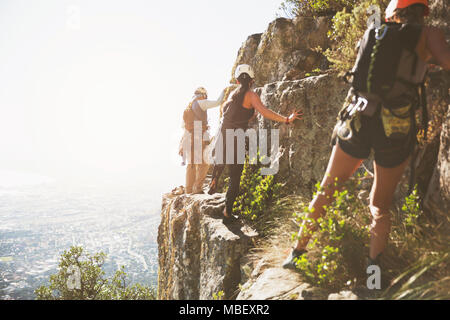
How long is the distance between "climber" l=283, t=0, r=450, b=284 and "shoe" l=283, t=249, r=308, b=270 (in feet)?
1.86

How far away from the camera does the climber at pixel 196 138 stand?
6.80 meters

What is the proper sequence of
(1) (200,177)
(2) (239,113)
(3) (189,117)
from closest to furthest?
(2) (239,113) < (3) (189,117) < (1) (200,177)

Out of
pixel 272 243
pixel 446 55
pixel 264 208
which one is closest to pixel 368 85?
pixel 446 55

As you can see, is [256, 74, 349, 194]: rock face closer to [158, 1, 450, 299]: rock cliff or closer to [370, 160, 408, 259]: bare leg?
[158, 1, 450, 299]: rock cliff

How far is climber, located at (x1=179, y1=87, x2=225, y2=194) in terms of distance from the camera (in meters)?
6.80

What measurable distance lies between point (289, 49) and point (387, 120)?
6056mm

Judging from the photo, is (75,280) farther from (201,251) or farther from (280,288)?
(280,288)

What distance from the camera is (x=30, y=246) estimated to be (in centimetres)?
18975

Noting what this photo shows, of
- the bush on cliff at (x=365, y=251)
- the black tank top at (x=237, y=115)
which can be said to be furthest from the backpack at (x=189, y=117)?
the bush on cliff at (x=365, y=251)

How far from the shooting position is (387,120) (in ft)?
8.68

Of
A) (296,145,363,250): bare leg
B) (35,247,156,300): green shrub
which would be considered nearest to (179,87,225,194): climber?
(296,145,363,250): bare leg

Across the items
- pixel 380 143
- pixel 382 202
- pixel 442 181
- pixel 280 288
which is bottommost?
pixel 280 288

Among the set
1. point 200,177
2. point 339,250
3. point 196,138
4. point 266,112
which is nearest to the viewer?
point 339,250

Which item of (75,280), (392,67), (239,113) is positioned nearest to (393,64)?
(392,67)
